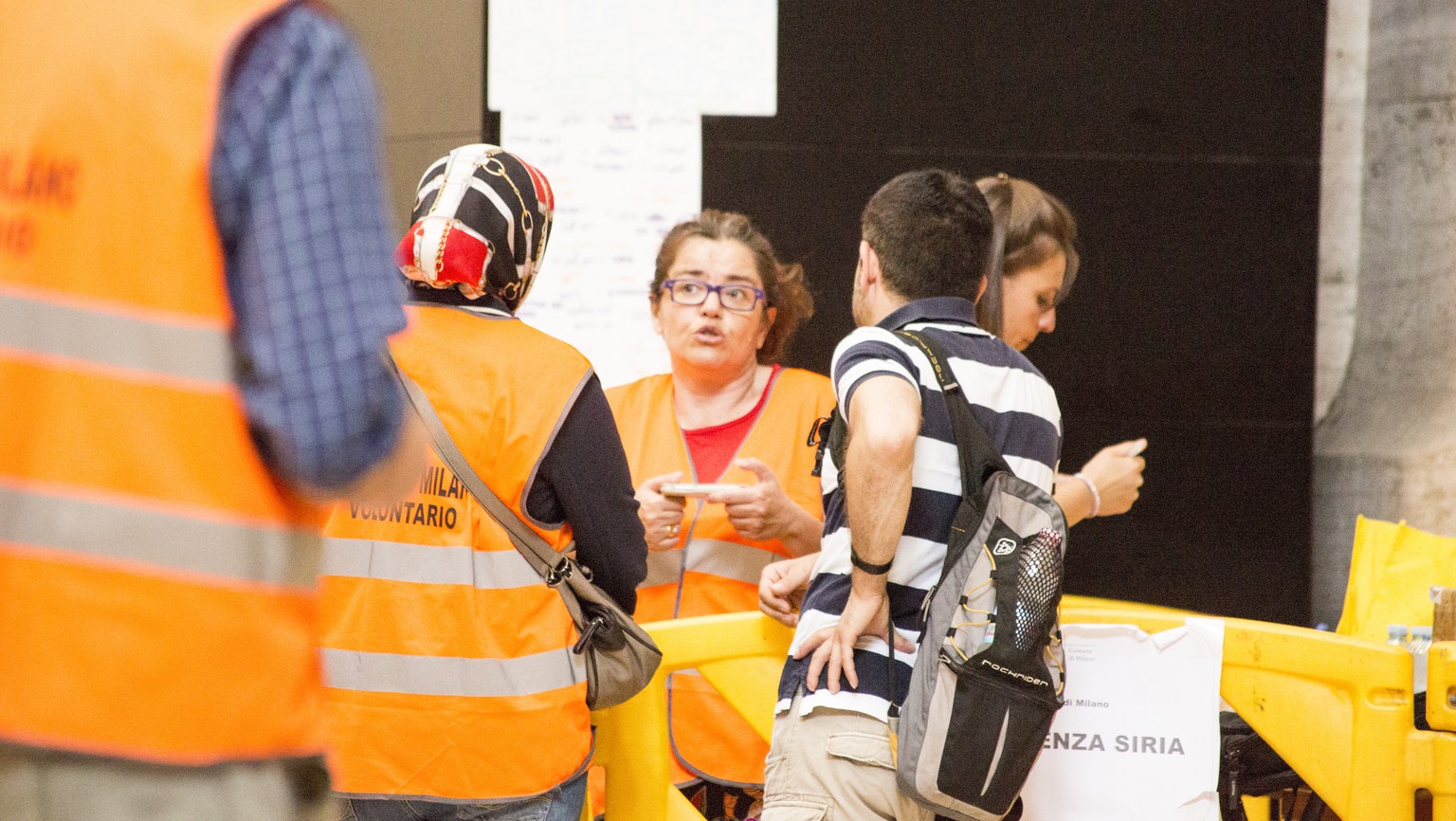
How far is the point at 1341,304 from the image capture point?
5164 mm

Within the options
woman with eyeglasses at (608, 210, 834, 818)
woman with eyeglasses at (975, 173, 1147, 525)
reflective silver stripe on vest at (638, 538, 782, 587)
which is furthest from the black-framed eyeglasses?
woman with eyeglasses at (975, 173, 1147, 525)

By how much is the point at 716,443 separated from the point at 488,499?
1352 millimetres

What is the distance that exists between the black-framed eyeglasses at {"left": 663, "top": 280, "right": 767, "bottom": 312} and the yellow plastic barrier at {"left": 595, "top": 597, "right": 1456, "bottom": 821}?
968mm

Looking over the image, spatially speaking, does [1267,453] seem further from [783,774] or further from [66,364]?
[66,364]

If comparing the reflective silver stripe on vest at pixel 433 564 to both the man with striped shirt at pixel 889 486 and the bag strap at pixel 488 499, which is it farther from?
the man with striped shirt at pixel 889 486

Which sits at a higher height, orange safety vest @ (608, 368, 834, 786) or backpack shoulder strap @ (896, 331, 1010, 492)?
backpack shoulder strap @ (896, 331, 1010, 492)

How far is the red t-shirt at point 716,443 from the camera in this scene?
3215 mm

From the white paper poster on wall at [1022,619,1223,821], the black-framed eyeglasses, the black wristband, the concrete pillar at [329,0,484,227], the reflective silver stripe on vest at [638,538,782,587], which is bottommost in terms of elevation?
the white paper poster on wall at [1022,619,1223,821]

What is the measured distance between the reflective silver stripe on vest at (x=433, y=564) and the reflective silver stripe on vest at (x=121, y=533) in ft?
3.03

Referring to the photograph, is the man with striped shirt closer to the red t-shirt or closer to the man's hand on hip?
the man's hand on hip

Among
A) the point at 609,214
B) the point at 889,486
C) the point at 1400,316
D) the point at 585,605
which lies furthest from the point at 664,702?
the point at 1400,316

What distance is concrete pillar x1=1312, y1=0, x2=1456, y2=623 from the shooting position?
4.89 metres

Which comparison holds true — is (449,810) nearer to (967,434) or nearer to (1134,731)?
(967,434)

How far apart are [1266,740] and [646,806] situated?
1129mm
